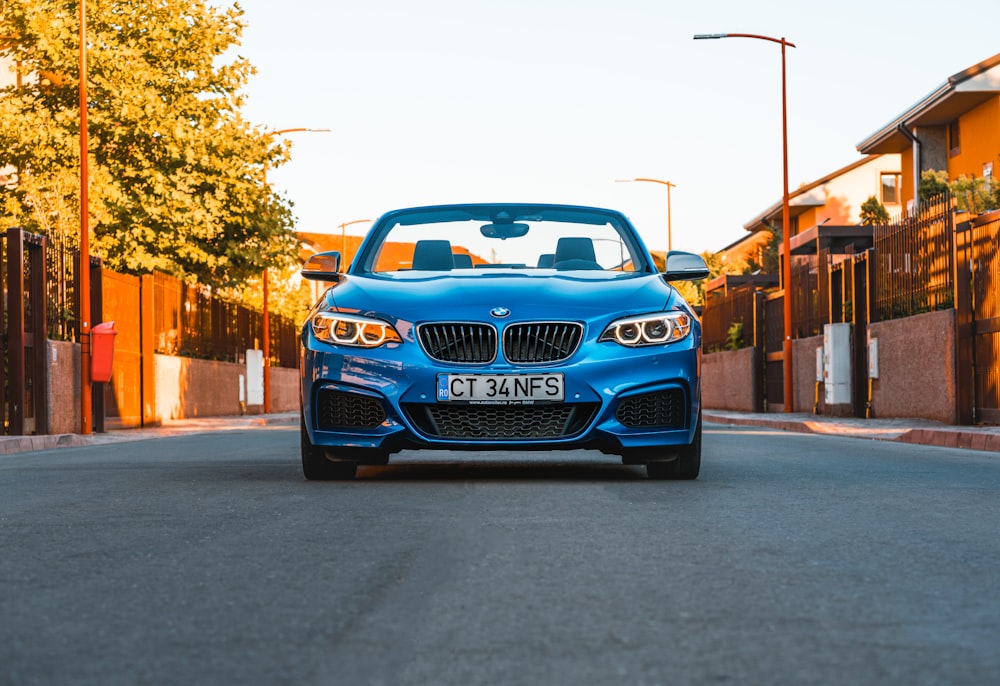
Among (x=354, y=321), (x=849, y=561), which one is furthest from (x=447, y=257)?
(x=849, y=561)

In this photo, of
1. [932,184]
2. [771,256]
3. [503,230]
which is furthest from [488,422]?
[771,256]

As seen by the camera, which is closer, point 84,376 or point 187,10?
point 84,376

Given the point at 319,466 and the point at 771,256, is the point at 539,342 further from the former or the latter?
the point at 771,256

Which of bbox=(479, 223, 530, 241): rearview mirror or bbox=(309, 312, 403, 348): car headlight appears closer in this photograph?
bbox=(309, 312, 403, 348): car headlight

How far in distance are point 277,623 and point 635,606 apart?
100 cm

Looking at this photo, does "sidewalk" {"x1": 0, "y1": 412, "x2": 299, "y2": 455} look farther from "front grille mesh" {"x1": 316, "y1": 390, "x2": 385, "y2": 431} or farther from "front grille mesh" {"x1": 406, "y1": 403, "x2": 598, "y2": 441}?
"front grille mesh" {"x1": 406, "y1": 403, "x2": 598, "y2": 441}

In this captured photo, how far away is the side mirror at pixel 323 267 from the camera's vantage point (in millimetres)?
9094

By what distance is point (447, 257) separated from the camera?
9.39m

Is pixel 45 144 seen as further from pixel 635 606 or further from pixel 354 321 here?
pixel 635 606

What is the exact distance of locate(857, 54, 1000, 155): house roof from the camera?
3628 centimetres

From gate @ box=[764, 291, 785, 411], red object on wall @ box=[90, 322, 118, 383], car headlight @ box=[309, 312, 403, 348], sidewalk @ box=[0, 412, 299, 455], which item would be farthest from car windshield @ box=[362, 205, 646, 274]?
gate @ box=[764, 291, 785, 411]

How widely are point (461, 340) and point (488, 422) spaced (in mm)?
462

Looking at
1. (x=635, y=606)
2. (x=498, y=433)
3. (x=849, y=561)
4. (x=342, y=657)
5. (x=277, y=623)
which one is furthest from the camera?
(x=498, y=433)

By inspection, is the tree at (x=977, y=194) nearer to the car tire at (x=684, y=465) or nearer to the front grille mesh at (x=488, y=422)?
the car tire at (x=684, y=465)
